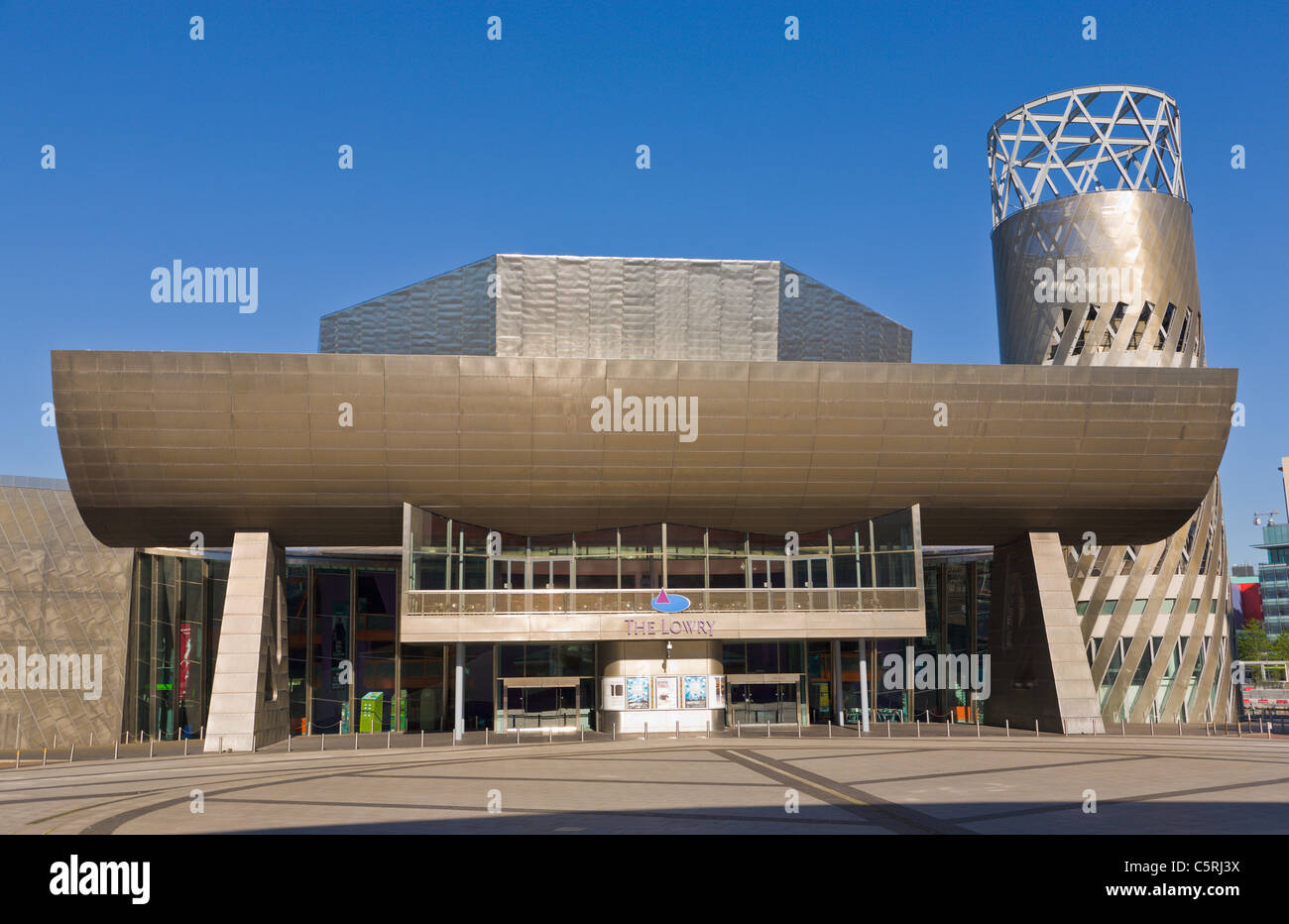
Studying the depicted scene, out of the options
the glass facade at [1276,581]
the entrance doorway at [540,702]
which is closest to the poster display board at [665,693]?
the entrance doorway at [540,702]

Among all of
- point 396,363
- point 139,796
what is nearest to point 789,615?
point 396,363

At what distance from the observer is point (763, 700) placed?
51.2 m

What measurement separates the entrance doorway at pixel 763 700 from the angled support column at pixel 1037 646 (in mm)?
10186

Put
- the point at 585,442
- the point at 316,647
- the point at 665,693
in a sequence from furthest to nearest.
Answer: the point at 316,647 < the point at 665,693 < the point at 585,442

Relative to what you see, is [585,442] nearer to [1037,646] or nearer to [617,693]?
[617,693]

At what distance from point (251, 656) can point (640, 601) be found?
636 inches

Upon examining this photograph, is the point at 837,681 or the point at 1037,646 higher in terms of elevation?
the point at 1037,646

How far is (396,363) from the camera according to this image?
40.4 m

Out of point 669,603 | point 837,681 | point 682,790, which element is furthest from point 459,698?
point 682,790

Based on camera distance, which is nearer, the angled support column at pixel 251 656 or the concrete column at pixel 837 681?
the angled support column at pixel 251 656

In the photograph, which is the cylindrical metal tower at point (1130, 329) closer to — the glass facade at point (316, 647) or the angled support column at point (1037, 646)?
the angled support column at point (1037, 646)

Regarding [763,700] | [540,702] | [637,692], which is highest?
[637,692]

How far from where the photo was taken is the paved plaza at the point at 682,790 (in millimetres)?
19172
